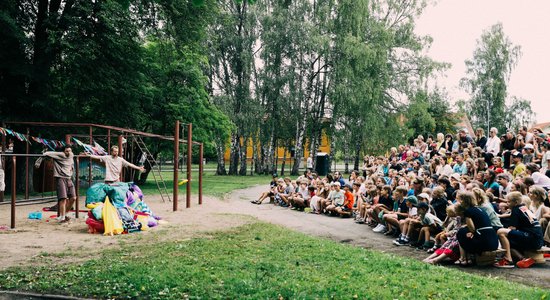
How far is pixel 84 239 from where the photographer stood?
9.46 meters

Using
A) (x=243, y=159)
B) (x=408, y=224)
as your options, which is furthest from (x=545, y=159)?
(x=243, y=159)

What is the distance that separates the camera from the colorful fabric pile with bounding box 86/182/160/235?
10.3 meters

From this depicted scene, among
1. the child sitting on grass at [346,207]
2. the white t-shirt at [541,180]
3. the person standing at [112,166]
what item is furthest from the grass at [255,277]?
the child sitting on grass at [346,207]

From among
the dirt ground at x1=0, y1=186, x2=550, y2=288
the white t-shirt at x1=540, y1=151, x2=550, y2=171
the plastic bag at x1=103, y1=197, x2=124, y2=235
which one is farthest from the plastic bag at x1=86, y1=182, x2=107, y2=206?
the white t-shirt at x1=540, y1=151, x2=550, y2=171

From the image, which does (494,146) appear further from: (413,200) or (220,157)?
(220,157)

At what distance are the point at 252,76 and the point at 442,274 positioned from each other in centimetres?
3134

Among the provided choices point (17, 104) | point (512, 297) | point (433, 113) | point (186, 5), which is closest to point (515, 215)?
point (512, 297)

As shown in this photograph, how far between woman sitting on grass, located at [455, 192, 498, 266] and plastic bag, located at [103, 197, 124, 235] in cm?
717

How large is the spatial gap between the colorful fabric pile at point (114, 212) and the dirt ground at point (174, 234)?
297mm

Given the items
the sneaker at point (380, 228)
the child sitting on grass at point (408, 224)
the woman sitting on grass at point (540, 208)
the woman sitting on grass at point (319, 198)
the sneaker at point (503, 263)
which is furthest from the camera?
the woman sitting on grass at point (319, 198)

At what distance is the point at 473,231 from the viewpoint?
7723 mm

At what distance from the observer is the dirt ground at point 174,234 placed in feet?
24.6

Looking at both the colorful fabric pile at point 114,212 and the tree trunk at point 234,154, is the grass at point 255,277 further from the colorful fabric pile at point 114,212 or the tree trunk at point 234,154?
the tree trunk at point 234,154

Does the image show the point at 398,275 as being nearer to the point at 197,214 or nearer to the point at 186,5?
the point at 197,214
